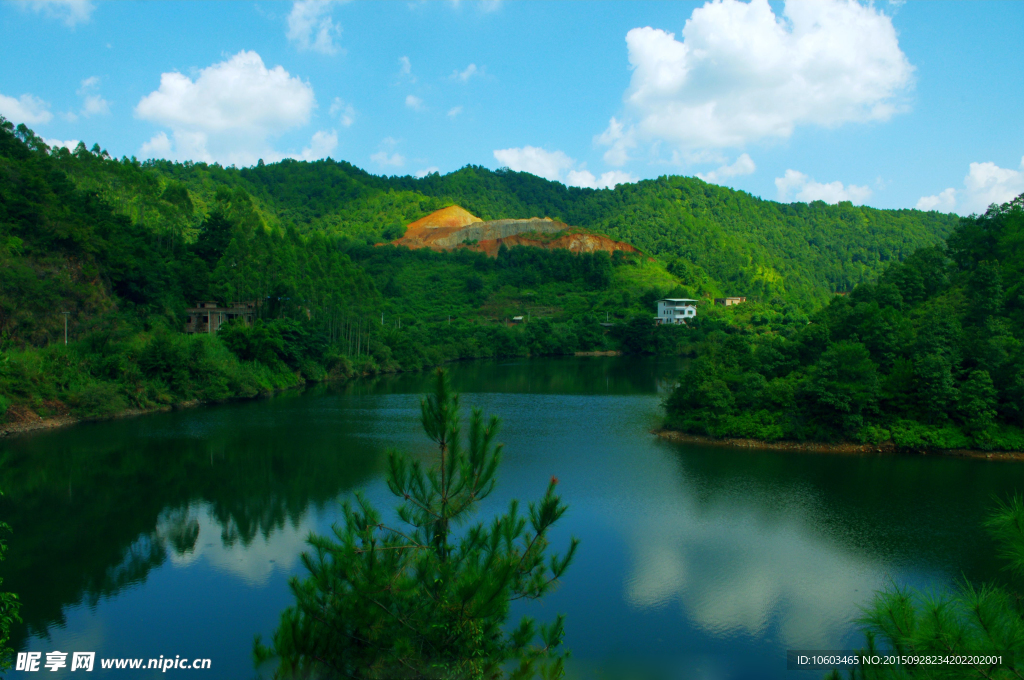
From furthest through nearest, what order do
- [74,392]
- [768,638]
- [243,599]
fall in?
[74,392], [243,599], [768,638]

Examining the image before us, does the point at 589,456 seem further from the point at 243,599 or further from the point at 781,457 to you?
the point at 243,599

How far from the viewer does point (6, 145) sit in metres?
28.3

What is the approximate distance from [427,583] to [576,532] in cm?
709

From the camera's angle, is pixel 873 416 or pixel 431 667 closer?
pixel 431 667

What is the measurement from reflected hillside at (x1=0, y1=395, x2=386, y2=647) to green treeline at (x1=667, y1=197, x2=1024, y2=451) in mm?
9973

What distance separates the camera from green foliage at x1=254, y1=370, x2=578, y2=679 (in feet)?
15.5

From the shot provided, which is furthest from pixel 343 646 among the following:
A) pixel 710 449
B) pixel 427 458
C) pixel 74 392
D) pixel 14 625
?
pixel 74 392

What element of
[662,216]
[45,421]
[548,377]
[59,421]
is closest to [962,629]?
[45,421]

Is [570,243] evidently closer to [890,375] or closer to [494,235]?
[494,235]

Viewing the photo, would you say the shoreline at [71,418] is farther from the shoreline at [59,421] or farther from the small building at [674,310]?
the small building at [674,310]

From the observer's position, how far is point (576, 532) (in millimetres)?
11438

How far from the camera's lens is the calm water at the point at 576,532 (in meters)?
8.21

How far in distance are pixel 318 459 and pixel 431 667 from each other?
513 inches
